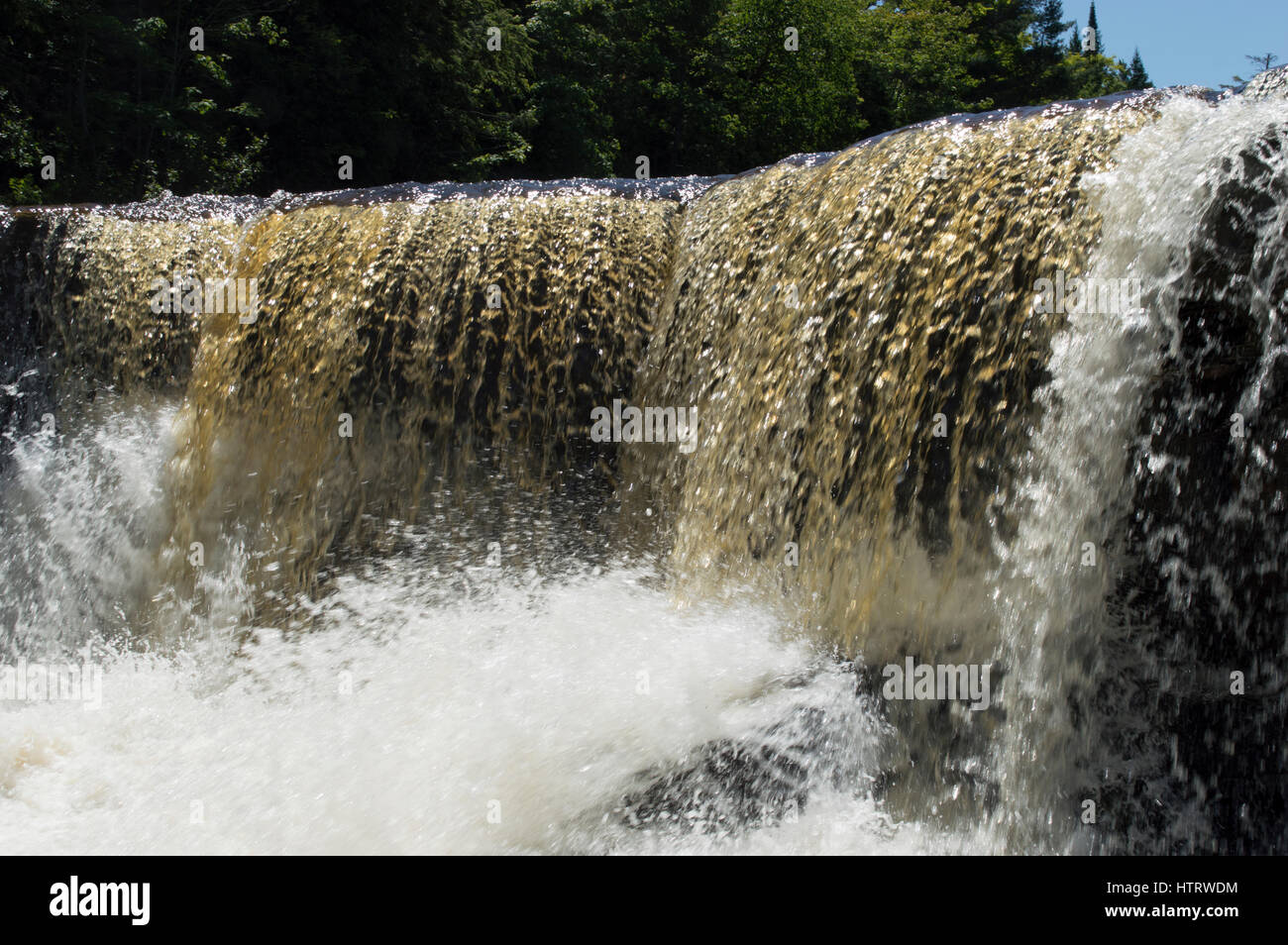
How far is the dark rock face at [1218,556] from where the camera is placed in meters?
2.78

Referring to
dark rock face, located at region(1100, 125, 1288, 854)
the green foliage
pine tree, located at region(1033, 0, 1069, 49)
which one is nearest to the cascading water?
Result: dark rock face, located at region(1100, 125, 1288, 854)

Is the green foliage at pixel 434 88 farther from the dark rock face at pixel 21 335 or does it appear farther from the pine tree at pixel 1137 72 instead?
the pine tree at pixel 1137 72

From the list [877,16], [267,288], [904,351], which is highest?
[877,16]

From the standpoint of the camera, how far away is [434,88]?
52.4ft

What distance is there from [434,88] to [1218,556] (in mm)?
15120

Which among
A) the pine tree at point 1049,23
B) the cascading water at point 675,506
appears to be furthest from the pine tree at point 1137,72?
the cascading water at point 675,506

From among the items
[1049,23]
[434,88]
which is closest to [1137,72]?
[1049,23]

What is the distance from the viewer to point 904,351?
12.3ft

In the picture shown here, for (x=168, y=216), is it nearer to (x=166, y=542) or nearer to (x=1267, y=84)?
(x=166, y=542)

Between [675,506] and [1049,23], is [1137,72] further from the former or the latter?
[675,506]

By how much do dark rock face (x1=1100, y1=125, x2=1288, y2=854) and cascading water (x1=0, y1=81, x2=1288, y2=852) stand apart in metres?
0.01

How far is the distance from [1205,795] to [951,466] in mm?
1204

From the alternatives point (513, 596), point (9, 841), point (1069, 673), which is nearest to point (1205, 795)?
point (1069, 673)

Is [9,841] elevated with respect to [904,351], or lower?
lower
